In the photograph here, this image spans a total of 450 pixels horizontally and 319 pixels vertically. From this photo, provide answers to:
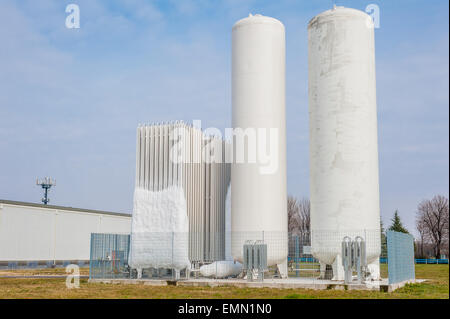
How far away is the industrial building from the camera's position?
42.3m

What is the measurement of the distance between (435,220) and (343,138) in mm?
63223

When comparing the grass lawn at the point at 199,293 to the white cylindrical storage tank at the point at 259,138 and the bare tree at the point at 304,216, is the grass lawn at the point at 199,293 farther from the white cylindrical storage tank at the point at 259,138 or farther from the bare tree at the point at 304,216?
the bare tree at the point at 304,216

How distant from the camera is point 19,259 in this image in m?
43.2

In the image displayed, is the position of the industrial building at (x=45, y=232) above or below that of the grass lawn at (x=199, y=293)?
above

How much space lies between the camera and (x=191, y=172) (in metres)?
27.3

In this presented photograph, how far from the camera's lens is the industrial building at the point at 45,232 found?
4231 centimetres

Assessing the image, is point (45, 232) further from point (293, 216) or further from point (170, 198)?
point (293, 216)

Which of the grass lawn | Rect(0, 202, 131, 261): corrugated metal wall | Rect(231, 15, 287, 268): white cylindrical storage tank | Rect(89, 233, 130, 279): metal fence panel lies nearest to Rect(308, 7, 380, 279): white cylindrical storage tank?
Rect(231, 15, 287, 268): white cylindrical storage tank

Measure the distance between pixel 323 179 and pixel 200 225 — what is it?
7064 millimetres

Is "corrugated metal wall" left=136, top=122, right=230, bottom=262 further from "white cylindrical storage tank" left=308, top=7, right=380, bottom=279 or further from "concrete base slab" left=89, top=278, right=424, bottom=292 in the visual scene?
"white cylindrical storage tank" left=308, top=7, right=380, bottom=279

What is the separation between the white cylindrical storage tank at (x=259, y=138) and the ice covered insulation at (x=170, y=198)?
1.86 m

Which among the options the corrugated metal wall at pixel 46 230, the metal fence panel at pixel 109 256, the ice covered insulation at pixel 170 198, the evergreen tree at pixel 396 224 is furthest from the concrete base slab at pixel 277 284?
the evergreen tree at pixel 396 224
